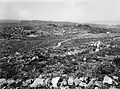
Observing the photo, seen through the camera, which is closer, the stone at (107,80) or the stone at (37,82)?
the stone at (107,80)

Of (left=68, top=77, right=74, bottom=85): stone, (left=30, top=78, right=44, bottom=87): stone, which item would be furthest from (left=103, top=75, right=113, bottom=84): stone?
(left=30, top=78, right=44, bottom=87): stone

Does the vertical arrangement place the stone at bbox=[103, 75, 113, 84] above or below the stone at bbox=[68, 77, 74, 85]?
above

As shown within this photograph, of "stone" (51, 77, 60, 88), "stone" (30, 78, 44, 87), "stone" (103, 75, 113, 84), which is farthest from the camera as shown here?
"stone" (30, 78, 44, 87)

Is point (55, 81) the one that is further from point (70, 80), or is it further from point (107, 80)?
point (107, 80)

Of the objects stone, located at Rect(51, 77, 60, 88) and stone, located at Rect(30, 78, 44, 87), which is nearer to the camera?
stone, located at Rect(51, 77, 60, 88)

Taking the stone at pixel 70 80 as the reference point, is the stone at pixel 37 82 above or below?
below

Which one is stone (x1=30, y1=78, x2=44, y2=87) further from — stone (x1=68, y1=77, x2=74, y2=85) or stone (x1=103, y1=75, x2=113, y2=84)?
stone (x1=103, y1=75, x2=113, y2=84)

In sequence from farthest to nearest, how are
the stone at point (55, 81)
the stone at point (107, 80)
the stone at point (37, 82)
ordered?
the stone at point (37, 82), the stone at point (55, 81), the stone at point (107, 80)

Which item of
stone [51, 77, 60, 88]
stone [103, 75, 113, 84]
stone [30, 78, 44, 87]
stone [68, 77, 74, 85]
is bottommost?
stone [30, 78, 44, 87]

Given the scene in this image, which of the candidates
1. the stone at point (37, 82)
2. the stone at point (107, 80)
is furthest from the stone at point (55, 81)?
the stone at point (107, 80)

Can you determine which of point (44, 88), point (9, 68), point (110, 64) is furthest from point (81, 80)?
point (9, 68)

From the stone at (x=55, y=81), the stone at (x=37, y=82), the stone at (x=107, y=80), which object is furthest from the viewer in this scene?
the stone at (x=37, y=82)

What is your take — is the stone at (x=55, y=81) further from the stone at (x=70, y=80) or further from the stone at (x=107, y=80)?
the stone at (x=107, y=80)
